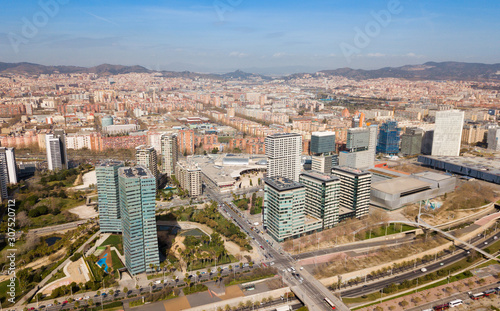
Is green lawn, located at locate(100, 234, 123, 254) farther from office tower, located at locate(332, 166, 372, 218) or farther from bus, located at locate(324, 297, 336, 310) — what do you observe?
office tower, located at locate(332, 166, 372, 218)

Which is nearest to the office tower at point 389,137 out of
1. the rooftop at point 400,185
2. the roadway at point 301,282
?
the rooftop at point 400,185

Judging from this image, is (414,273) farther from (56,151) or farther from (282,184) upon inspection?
(56,151)

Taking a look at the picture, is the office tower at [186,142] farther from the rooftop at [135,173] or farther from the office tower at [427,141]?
the office tower at [427,141]

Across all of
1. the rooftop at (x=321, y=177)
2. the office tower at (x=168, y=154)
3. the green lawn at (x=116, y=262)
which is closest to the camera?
the green lawn at (x=116, y=262)

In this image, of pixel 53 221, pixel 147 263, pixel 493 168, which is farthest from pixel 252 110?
pixel 147 263

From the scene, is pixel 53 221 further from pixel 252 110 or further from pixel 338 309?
pixel 252 110

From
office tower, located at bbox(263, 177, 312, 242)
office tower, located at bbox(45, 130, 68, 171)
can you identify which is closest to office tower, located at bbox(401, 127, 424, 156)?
office tower, located at bbox(263, 177, 312, 242)
